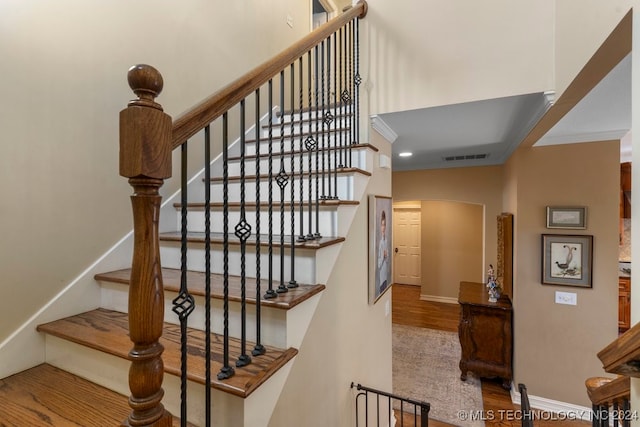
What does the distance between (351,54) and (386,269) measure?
175cm

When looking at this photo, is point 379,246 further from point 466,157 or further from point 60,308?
point 466,157

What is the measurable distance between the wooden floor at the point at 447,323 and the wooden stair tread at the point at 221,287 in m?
2.62

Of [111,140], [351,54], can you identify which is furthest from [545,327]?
[111,140]

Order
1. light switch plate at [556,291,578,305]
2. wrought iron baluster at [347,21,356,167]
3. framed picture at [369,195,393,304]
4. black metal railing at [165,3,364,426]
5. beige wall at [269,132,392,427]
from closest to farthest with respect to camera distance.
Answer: black metal railing at [165,3,364,426]
beige wall at [269,132,392,427]
wrought iron baluster at [347,21,356,167]
framed picture at [369,195,393,304]
light switch plate at [556,291,578,305]

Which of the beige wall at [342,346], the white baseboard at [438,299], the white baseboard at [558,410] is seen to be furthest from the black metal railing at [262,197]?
the white baseboard at [438,299]

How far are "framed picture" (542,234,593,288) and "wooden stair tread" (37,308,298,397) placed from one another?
300 centimetres

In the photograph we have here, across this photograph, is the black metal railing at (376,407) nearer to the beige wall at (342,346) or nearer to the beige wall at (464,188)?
the beige wall at (342,346)

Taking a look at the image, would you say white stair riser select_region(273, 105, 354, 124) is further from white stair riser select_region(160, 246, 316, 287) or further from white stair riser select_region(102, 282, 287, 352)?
white stair riser select_region(102, 282, 287, 352)

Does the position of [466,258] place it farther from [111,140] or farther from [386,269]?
[111,140]

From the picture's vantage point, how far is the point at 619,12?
1.09m

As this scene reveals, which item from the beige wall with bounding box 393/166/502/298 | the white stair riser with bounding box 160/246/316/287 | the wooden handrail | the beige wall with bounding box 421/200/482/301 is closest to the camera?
the wooden handrail

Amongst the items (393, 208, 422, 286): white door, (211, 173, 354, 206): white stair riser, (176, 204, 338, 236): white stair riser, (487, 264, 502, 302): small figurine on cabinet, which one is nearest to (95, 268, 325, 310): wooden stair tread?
(176, 204, 338, 236): white stair riser

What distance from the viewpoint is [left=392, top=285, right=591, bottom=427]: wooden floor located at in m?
2.95

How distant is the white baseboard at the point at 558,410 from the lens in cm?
294
